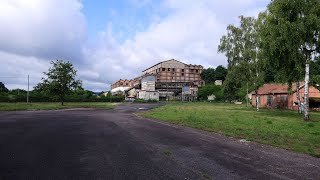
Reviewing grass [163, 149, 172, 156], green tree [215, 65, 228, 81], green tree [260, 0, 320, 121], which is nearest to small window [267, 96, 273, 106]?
green tree [260, 0, 320, 121]

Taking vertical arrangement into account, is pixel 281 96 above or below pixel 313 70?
below

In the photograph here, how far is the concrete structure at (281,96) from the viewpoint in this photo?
52250mm

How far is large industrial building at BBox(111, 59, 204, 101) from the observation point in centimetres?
13112

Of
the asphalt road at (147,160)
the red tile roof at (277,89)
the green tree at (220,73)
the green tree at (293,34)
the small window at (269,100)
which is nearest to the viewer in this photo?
the asphalt road at (147,160)

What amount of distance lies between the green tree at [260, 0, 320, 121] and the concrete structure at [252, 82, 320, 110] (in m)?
23.4

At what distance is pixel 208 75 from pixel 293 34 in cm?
12807

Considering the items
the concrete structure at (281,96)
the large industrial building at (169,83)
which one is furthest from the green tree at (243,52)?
the large industrial building at (169,83)

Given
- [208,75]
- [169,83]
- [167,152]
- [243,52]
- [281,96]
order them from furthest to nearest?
1. [208,75]
2. [169,83]
3. [281,96]
4. [243,52]
5. [167,152]

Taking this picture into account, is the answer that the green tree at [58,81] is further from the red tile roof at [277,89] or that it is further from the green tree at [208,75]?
the green tree at [208,75]

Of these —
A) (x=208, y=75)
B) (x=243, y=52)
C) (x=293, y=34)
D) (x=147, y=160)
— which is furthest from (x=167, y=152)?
(x=208, y=75)

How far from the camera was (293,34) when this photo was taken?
27.7m

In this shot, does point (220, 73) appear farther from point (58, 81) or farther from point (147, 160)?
point (147, 160)

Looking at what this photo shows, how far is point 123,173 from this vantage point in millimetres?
7719

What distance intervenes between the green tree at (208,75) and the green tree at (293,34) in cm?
12434
